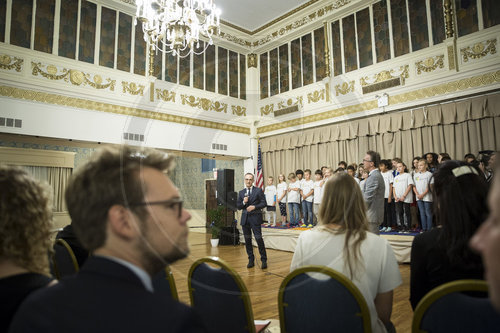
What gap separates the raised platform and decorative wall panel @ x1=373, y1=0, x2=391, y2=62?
3.58m

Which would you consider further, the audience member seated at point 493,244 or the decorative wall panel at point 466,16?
the decorative wall panel at point 466,16

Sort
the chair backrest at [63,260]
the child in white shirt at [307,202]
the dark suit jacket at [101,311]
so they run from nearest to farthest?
the dark suit jacket at [101,311] → the chair backrest at [63,260] → the child in white shirt at [307,202]

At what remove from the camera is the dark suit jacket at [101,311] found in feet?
1.57

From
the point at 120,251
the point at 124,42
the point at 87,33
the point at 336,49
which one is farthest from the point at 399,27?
the point at 120,251

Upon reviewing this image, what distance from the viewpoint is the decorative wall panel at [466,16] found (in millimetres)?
5017

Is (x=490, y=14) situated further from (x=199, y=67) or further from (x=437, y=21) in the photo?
(x=199, y=67)

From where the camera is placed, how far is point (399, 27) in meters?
5.92

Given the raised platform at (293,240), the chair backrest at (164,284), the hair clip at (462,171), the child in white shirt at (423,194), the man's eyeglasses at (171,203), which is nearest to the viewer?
the man's eyeglasses at (171,203)

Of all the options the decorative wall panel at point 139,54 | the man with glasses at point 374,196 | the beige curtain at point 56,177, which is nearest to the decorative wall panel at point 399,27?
the man with glasses at point 374,196

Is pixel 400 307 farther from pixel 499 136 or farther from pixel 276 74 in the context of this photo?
pixel 276 74

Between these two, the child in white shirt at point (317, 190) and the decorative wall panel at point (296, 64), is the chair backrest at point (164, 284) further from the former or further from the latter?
the decorative wall panel at point (296, 64)

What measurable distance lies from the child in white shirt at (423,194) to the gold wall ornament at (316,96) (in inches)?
109

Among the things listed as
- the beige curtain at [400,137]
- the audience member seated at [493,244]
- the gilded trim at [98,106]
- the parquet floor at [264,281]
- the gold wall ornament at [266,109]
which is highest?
the gold wall ornament at [266,109]

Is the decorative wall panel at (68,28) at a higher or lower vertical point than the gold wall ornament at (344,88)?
higher
